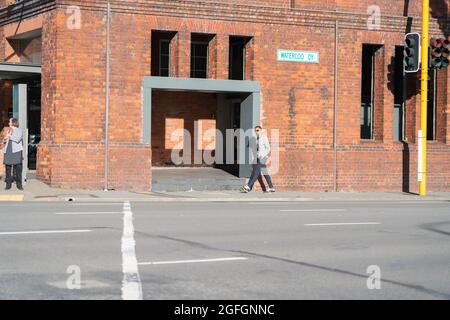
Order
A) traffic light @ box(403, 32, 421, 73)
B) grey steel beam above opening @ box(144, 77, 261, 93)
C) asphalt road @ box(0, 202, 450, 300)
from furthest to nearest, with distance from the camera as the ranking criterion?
traffic light @ box(403, 32, 421, 73) < grey steel beam above opening @ box(144, 77, 261, 93) < asphalt road @ box(0, 202, 450, 300)

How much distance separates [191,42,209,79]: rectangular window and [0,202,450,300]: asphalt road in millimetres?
8846

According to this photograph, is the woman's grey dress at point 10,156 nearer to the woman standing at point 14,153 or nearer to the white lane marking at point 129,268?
the woman standing at point 14,153

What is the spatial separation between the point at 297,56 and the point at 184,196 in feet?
20.3

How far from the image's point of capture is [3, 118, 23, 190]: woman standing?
19.7 meters

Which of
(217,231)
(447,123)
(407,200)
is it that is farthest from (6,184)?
(447,123)

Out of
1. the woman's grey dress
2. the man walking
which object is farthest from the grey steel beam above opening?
the woman's grey dress

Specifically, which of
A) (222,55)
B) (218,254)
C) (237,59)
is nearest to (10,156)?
(222,55)

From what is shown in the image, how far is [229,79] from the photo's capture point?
2364cm

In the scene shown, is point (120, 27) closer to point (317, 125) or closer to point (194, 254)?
point (317, 125)

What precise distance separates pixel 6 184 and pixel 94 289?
13454mm

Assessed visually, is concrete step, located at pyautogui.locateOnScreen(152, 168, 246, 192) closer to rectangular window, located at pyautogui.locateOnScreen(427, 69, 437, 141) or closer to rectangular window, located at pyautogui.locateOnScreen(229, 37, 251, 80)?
rectangular window, located at pyautogui.locateOnScreen(229, 37, 251, 80)

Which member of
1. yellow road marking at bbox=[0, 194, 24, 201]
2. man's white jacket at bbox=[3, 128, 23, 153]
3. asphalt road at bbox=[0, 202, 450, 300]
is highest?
man's white jacket at bbox=[3, 128, 23, 153]

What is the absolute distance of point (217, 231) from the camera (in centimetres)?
1234

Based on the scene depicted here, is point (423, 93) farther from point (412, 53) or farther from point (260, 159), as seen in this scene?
point (260, 159)
